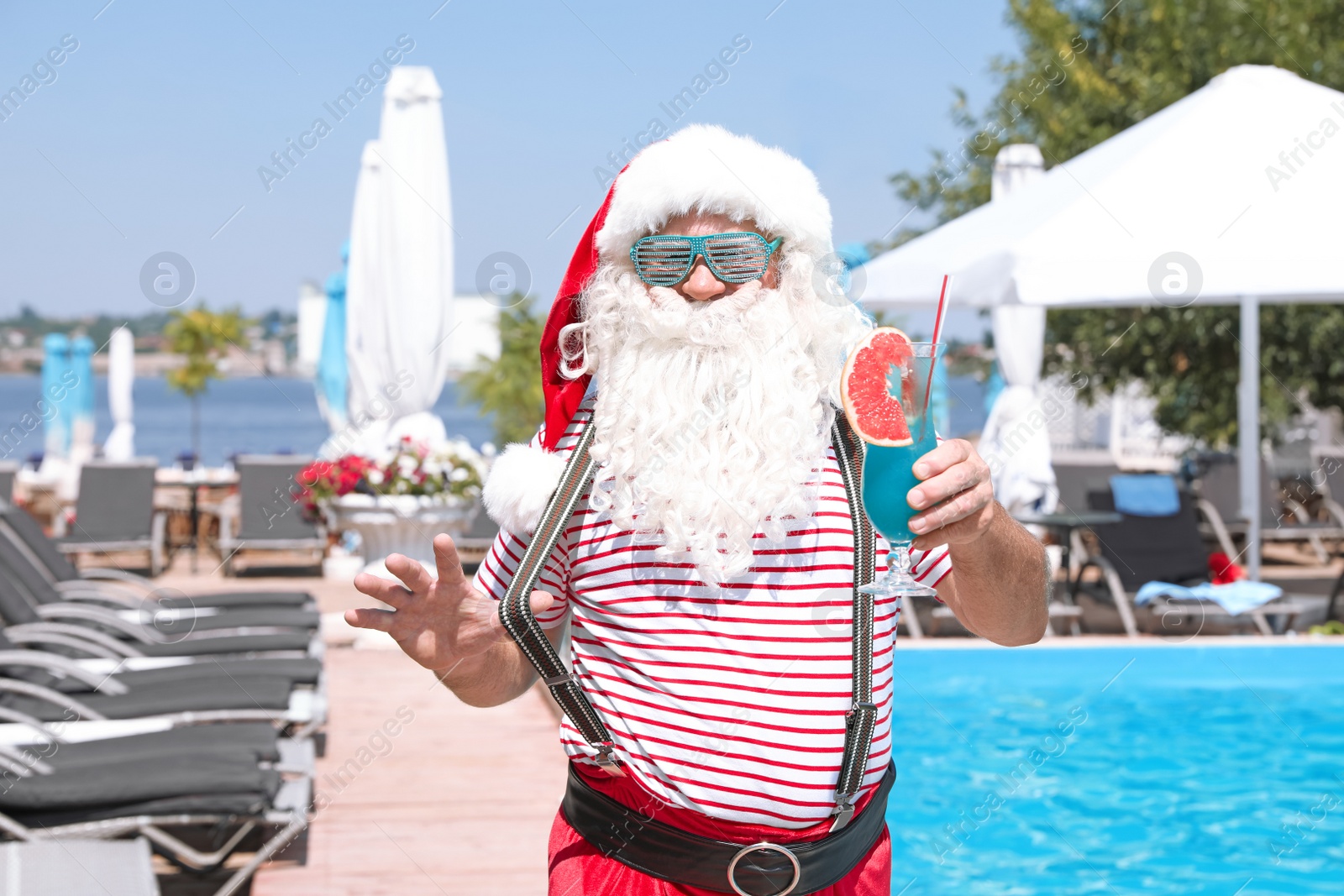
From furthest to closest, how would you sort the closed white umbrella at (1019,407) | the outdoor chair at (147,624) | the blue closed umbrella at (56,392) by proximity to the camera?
the blue closed umbrella at (56,392) < the closed white umbrella at (1019,407) < the outdoor chair at (147,624)

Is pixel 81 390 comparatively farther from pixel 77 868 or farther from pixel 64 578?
pixel 77 868

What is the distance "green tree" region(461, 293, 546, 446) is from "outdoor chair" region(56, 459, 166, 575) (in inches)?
612

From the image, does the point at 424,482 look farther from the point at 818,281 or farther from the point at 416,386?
the point at 818,281

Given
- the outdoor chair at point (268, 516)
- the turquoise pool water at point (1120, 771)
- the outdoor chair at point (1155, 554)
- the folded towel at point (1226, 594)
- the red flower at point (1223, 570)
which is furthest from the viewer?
the outdoor chair at point (268, 516)

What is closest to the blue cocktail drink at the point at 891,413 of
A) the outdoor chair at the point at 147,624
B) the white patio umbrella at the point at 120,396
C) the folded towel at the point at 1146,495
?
the outdoor chair at the point at 147,624

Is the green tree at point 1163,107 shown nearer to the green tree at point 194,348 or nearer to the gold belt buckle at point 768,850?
the gold belt buckle at point 768,850

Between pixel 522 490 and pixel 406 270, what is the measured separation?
6488mm

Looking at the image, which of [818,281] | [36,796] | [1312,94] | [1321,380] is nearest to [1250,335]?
[1312,94]

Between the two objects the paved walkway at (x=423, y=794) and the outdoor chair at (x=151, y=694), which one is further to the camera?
the outdoor chair at (x=151, y=694)

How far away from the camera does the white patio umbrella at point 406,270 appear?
305 inches

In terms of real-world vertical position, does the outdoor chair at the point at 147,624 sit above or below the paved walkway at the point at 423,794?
above

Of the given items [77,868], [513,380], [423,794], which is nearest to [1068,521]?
[423,794]

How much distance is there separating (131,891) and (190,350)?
25.0 metres

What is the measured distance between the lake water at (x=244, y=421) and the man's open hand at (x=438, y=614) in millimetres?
24241
